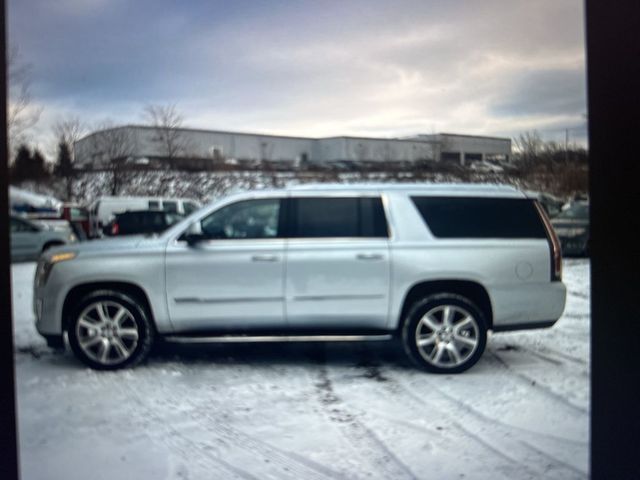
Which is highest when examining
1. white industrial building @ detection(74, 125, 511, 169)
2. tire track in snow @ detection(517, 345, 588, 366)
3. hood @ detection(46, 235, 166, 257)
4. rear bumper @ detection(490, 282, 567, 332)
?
white industrial building @ detection(74, 125, 511, 169)

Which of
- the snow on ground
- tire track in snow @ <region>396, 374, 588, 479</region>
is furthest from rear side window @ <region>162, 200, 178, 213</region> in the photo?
tire track in snow @ <region>396, 374, 588, 479</region>

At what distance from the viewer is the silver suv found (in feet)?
11.4

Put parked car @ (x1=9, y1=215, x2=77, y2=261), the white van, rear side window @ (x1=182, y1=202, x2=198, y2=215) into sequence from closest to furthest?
parked car @ (x1=9, y1=215, x2=77, y2=261) < the white van < rear side window @ (x1=182, y1=202, x2=198, y2=215)

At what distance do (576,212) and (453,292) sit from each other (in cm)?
78

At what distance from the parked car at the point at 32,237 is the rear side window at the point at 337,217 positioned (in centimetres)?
119

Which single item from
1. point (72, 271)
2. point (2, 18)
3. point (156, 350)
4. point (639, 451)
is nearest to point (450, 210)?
point (639, 451)

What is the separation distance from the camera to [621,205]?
3137 mm

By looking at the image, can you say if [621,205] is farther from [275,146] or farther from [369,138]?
[275,146]

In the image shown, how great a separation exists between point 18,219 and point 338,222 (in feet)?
5.41

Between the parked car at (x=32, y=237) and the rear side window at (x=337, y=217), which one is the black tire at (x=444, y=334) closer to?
the rear side window at (x=337, y=217)

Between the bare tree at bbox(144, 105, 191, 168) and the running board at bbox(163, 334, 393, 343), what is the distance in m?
1.04

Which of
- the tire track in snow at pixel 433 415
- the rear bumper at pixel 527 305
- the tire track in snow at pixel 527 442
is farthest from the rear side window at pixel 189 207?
the rear bumper at pixel 527 305

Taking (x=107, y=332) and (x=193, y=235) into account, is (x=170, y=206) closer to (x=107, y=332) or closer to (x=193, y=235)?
(x=193, y=235)

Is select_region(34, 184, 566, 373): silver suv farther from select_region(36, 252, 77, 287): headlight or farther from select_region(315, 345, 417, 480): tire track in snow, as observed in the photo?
select_region(315, 345, 417, 480): tire track in snow
